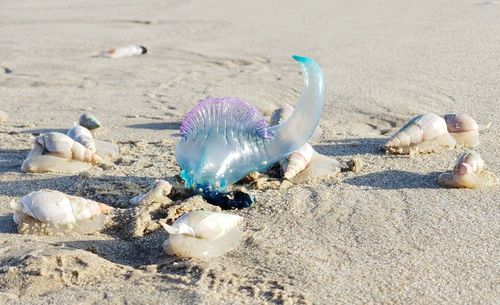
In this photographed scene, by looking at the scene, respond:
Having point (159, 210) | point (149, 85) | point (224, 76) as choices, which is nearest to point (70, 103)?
point (149, 85)

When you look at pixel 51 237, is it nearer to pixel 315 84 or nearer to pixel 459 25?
pixel 315 84

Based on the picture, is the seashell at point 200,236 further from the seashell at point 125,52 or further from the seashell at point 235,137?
the seashell at point 125,52

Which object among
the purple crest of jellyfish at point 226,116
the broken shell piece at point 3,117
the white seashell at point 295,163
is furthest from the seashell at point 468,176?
the broken shell piece at point 3,117

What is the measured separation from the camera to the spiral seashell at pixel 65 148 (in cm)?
Answer: 411

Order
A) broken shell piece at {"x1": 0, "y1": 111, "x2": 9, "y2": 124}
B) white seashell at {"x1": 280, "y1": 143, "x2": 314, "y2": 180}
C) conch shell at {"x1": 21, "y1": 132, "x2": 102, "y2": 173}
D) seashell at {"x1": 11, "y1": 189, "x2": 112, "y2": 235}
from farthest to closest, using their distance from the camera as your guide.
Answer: broken shell piece at {"x1": 0, "y1": 111, "x2": 9, "y2": 124}
conch shell at {"x1": 21, "y1": 132, "x2": 102, "y2": 173}
white seashell at {"x1": 280, "y1": 143, "x2": 314, "y2": 180}
seashell at {"x1": 11, "y1": 189, "x2": 112, "y2": 235}

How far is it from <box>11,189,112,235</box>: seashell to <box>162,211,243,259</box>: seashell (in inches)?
17.5

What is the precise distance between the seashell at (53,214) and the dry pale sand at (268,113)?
0.06 meters

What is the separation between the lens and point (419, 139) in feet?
13.6

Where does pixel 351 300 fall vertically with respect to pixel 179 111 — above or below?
above

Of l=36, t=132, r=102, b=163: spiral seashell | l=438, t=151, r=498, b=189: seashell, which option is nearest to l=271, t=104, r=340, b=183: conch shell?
l=438, t=151, r=498, b=189: seashell

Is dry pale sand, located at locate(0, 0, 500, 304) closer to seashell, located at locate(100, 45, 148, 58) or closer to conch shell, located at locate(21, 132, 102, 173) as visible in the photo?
conch shell, located at locate(21, 132, 102, 173)

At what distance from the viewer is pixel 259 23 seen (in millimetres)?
8180

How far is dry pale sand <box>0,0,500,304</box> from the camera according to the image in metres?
2.80

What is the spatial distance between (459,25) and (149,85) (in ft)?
9.52
